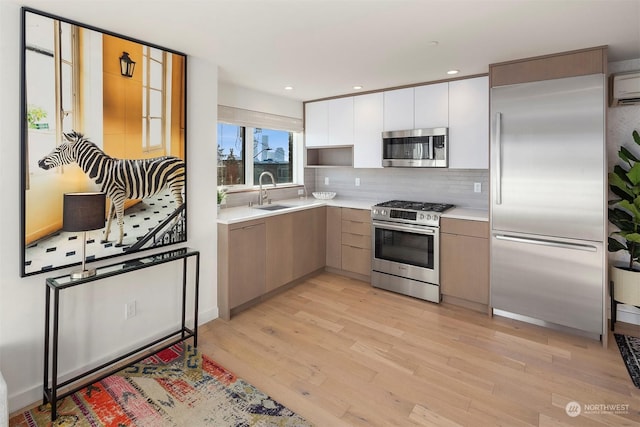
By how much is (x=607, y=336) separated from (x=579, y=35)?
2.37 meters

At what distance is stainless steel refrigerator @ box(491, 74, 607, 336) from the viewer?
2781 mm

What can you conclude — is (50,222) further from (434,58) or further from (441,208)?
(441,208)

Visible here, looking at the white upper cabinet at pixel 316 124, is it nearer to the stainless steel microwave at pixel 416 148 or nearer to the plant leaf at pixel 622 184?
the stainless steel microwave at pixel 416 148

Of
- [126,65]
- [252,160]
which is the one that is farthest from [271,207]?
[126,65]

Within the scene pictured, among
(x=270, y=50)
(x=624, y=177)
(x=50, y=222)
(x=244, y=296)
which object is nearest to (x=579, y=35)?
(x=624, y=177)

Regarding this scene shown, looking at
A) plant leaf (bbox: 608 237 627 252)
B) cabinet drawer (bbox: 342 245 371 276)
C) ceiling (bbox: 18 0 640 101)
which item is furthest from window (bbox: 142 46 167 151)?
plant leaf (bbox: 608 237 627 252)

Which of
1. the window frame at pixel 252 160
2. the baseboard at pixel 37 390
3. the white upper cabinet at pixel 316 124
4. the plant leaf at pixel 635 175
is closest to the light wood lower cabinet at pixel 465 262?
the plant leaf at pixel 635 175

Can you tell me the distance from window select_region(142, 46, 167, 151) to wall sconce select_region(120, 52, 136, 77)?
90mm

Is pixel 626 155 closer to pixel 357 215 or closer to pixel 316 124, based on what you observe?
pixel 357 215

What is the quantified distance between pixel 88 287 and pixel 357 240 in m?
2.81

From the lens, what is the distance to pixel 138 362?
2.56 metres

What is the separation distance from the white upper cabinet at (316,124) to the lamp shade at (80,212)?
10.4ft

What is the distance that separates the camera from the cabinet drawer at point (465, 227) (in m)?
3.39

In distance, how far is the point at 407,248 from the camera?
3881mm
